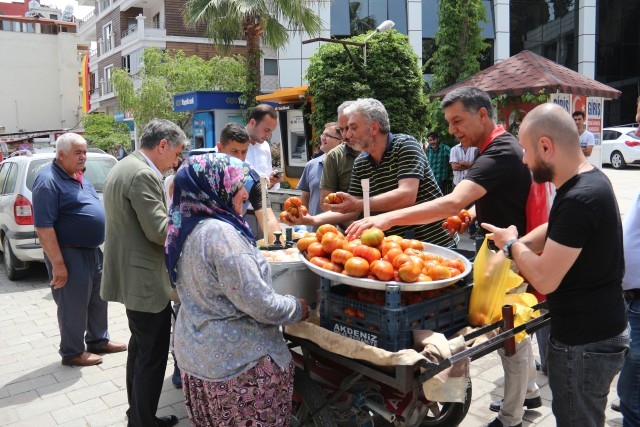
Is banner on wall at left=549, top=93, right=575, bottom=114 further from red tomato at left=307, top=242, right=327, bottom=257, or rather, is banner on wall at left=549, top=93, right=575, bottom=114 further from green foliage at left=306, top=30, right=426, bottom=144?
red tomato at left=307, top=242, right=327, bottom=257

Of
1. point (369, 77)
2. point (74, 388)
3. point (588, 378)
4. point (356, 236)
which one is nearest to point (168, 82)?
point (369, 77)

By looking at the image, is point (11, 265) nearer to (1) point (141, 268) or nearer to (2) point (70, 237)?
(2) point (70, 237)

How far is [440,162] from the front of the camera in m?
11.1

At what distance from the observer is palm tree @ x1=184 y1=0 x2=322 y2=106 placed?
17.6 m

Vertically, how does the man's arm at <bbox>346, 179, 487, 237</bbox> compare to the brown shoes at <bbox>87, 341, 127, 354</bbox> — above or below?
above

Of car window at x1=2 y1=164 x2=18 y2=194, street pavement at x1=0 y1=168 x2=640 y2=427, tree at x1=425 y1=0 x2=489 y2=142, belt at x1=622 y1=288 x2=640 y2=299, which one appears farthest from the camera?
tree at x1=425 y1=0 x2=489 y2=142

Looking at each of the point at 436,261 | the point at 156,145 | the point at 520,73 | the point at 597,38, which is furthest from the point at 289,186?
the point at 597,38

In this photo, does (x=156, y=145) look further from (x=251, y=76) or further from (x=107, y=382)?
(x=251, y=76)

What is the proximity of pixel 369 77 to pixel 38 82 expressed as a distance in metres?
55.2

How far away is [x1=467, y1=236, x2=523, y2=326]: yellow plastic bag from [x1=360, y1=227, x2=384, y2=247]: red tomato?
551 millimetres

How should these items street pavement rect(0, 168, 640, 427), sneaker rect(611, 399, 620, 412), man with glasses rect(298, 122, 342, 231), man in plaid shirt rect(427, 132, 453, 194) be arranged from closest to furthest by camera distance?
sneaker rect(611, 399, 620, 412) < street pavement rect(0, 168, 640, 427) < man with glasses rect(298, 122, 342, 231) < man in plaid shirt rect(427, 132, 453, 194)

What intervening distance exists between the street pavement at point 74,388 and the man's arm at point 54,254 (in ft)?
2.99

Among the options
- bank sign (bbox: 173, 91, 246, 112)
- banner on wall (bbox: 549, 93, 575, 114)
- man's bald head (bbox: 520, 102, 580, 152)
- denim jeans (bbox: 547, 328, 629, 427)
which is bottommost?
denim jeans (bbox: 547, 328, 629, 427)

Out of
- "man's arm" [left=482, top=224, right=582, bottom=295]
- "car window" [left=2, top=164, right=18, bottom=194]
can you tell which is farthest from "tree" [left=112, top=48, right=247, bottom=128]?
"man's arm" [left=482, top=224, right=582, bottom=295]
